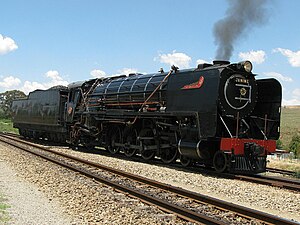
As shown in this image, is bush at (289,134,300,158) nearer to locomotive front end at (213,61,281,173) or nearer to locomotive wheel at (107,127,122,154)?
locomotive wheel at (107,127,122,154)

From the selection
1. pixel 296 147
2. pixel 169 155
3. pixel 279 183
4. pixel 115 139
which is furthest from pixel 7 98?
pixel 279 183

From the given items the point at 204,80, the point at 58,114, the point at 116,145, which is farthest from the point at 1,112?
the point at 204,80

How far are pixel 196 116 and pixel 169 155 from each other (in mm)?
2580

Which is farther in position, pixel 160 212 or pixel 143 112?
pixel 143 112

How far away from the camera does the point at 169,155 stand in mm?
13852

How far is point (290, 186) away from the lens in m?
9.51

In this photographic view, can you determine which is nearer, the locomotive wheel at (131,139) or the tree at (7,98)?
the locomotive wheel at (131,139)

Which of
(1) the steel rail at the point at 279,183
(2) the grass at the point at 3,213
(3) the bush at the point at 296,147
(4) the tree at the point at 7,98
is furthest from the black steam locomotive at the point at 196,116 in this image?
(4) the tree at the point at 7,98

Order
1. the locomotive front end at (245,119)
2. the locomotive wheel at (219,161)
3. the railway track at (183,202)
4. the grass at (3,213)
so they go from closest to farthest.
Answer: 1. the grass at (3,213)
2. the railway track at (183,202)
3. the locomotive front end at (245,119)
4. the locomotive wheel at (219,161)

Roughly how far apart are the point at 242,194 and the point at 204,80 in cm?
427

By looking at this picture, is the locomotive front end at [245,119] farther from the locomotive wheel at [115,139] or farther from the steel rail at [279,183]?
the locomotive wheel at [115,139]

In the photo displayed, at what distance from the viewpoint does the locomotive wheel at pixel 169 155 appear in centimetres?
1362

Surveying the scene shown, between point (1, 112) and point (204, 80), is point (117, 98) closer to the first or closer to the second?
point (204, 80)

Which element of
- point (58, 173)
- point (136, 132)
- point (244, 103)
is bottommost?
point (58, 173)
